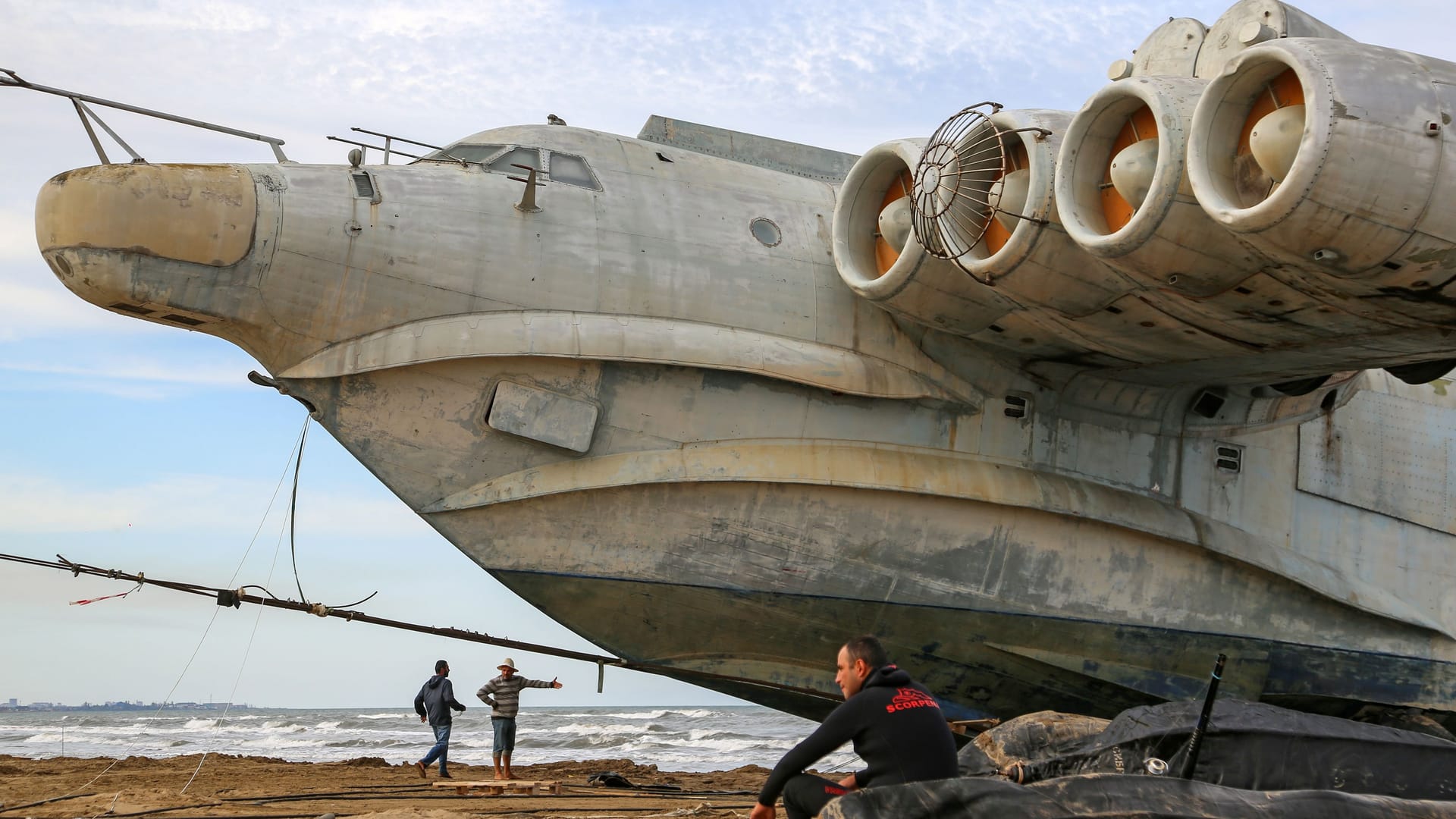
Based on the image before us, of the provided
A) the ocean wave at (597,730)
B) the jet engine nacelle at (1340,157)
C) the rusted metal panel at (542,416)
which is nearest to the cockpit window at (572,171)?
the rusted metal panel at (542,416)

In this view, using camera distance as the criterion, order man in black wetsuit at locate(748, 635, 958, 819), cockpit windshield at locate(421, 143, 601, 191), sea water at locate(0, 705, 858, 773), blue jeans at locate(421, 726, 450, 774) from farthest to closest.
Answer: sea water at locate(0, 705, 858, 773) < blue jeans at locate(421, 726, 450, 774) < cockpit windshield at locate(421, 143, 601, 191) < man in black wetsuit at locate(748, 635, 958, 819)

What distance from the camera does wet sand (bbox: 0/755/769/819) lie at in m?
8.94

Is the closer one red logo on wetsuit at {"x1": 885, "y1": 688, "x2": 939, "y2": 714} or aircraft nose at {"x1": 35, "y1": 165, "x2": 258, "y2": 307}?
red logo on wetsuit at {"x1": 885, "y1": 688, "x2": 939, "y2": 714}

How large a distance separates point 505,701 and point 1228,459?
7.45 meters

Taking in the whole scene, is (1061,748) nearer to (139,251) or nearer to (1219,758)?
(1219,758)

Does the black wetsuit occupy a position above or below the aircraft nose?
below

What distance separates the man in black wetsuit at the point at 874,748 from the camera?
4637 millimetres

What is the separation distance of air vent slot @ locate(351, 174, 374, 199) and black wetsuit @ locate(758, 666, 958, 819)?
25.1 feet

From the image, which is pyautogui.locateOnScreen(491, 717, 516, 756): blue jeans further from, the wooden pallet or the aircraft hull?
the aircraft hull

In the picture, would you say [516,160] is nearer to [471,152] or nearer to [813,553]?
[471,152]

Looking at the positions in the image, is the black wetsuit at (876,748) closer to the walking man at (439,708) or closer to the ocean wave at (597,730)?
the walking man at (439,708)

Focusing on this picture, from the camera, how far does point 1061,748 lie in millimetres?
6539

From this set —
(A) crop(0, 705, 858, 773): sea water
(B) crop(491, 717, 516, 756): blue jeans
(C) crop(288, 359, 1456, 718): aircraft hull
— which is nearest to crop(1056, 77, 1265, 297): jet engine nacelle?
(C) crop(288, 359, 1456, 718): aircraft hull

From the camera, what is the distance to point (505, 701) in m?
12.6
